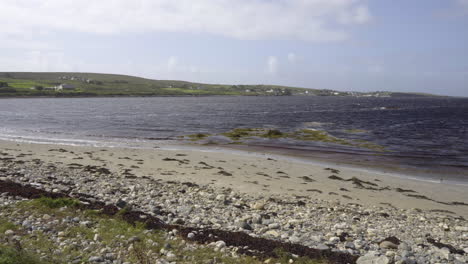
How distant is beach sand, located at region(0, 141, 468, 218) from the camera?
16750 mm

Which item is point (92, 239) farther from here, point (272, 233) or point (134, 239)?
point (272, 233)

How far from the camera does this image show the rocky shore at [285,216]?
9.30 metres

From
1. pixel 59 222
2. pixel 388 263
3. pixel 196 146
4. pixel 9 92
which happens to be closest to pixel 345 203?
pixel 388 263

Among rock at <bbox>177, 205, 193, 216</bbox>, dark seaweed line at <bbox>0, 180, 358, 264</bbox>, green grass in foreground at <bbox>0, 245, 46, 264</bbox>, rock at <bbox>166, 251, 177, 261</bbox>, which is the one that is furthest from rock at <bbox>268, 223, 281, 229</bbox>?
green grass in foreground at <bbox>0, 245, 46, 264</bbox>

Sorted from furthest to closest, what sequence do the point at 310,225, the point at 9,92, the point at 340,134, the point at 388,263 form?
the point at 9,92 → the point at 340,134 → the point at 310,225 → the point at 388,263

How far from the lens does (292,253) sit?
8.47 m

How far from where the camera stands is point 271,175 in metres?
21.0

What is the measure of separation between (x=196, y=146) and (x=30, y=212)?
24.0m

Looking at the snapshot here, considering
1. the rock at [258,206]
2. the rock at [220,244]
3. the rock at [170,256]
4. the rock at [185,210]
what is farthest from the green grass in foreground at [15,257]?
the rock at [258,206]

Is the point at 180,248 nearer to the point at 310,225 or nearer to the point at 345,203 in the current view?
the point at 310,225

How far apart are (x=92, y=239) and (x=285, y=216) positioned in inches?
255

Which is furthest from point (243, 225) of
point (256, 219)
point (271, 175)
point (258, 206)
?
point (271, 175)

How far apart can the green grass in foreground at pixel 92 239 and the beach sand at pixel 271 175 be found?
25.3 ft

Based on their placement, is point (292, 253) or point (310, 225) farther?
point (310, 225)
